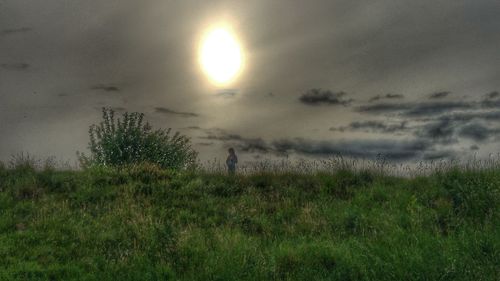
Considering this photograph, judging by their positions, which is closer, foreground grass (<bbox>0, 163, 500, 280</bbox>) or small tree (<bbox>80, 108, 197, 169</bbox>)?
foreground grass (<bbox>0, 163, 500, 280</bbox>)

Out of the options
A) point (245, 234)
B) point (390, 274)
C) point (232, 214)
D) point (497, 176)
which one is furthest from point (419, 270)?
point (497, 176)

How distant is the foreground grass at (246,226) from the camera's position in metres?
10.1

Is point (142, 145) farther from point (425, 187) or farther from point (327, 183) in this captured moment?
point (425, 187)

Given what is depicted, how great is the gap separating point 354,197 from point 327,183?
1698 mm

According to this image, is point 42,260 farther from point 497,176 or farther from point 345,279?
point 497,176

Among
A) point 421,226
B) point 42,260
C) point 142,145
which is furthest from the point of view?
point 142,145

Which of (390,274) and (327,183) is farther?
(327,183)

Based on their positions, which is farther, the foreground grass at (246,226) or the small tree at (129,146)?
the small tree at (129,146)

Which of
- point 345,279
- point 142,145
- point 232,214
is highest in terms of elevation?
point 142,145

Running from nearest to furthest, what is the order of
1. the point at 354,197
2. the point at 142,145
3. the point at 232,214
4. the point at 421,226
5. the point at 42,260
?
the point at 42,260
the point at 421,226
the point at 232,214
the point at 354,197
the point at 142,145

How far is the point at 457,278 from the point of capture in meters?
8.77

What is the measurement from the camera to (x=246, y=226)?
558 inches

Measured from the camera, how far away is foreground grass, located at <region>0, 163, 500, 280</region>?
10125 millimetres

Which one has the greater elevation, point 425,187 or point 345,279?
point 425,187
